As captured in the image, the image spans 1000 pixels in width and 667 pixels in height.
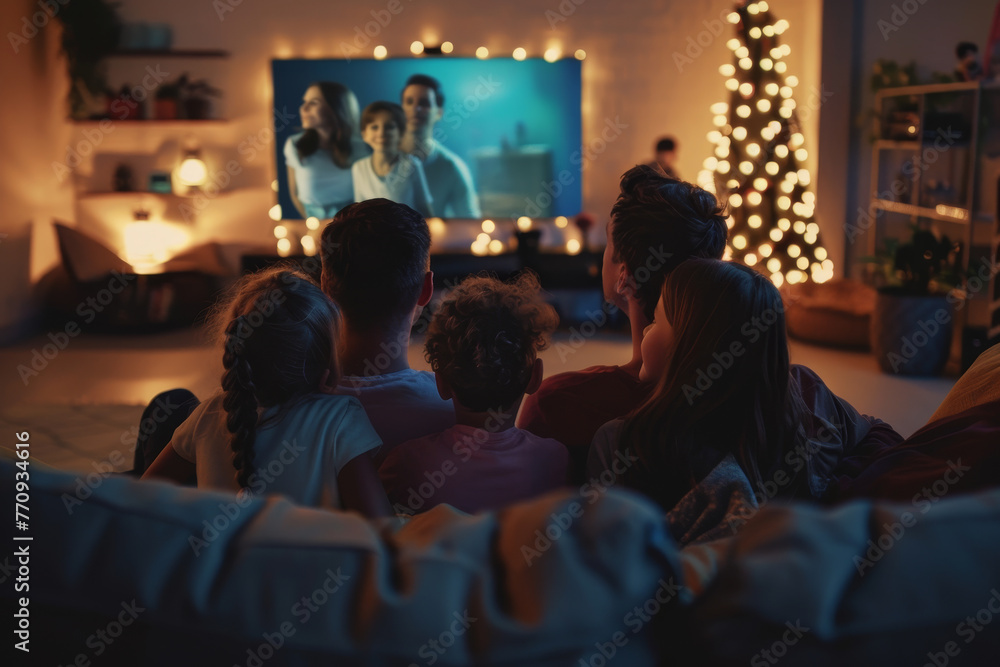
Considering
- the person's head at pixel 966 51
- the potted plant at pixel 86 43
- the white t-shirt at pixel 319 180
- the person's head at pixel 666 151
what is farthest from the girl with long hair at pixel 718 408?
the potted plant at pixel 86 43

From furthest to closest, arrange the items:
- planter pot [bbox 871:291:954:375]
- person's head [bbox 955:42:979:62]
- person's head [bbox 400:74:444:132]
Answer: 1. person's head [bbox 400:74:444:132]
2. person's head [bbox 955:42:979:62]
3. planter pot [bbox 871:291:954:375]

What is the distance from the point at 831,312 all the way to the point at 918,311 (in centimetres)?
78

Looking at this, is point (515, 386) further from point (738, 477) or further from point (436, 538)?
point (436, 538)

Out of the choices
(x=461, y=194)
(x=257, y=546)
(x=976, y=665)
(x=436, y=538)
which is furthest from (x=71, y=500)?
(x=461, y=194)

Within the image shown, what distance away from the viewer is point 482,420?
4.45ft

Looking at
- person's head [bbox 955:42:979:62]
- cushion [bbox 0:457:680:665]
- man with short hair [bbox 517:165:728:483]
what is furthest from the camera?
person's head [bbox 955:42:979:62]

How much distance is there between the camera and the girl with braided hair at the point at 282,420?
1.25 meters

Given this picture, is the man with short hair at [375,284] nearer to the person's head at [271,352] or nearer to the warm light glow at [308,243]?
the person's head at [271,352]

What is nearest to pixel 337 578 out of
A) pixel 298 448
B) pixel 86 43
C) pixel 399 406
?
pixel 298 448

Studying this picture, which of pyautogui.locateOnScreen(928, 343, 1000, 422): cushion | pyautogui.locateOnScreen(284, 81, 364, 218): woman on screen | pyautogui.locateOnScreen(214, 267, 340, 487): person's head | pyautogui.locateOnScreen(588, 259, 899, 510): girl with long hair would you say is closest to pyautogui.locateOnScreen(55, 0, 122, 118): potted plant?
pyautogui.locateOnScreen(284, 81, 364, 218): woman on screen

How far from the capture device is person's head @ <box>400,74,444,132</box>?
234 inches

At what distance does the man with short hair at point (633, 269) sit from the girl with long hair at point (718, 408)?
237 mm

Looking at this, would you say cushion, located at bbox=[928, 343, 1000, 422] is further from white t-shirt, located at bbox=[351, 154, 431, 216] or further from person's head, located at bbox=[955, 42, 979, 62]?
white t-shirt, located at bbox=[351, 154, 431, 216]

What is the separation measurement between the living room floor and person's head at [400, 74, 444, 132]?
1591mm
